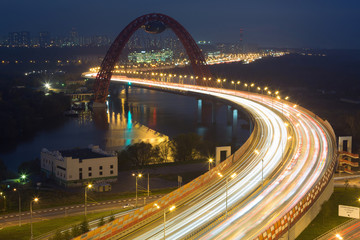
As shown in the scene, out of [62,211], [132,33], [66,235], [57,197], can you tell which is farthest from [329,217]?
[132,33]

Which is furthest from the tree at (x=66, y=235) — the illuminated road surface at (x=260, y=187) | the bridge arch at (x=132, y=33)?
the bridge arch at (x=132, y=33)

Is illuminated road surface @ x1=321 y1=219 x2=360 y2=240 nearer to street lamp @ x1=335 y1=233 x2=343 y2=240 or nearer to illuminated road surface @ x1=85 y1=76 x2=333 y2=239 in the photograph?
street lamp @ x1=335 y1=233 x2=343 y2=240

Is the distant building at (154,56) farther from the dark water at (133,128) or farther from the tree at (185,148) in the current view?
the tree at (185,148)

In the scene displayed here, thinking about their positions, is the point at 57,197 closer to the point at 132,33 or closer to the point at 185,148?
the point at 185,148

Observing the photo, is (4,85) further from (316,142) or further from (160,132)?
(316,142)

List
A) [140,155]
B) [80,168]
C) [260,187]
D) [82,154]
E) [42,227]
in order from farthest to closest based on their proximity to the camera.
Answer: [140,155] → [82,154] → [80,168] → [260,187] → [42,227]

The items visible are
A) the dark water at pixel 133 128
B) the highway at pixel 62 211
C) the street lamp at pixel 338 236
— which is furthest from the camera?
the dark water at pixel 133 128

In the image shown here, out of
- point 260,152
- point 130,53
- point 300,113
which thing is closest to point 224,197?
point 260,152
